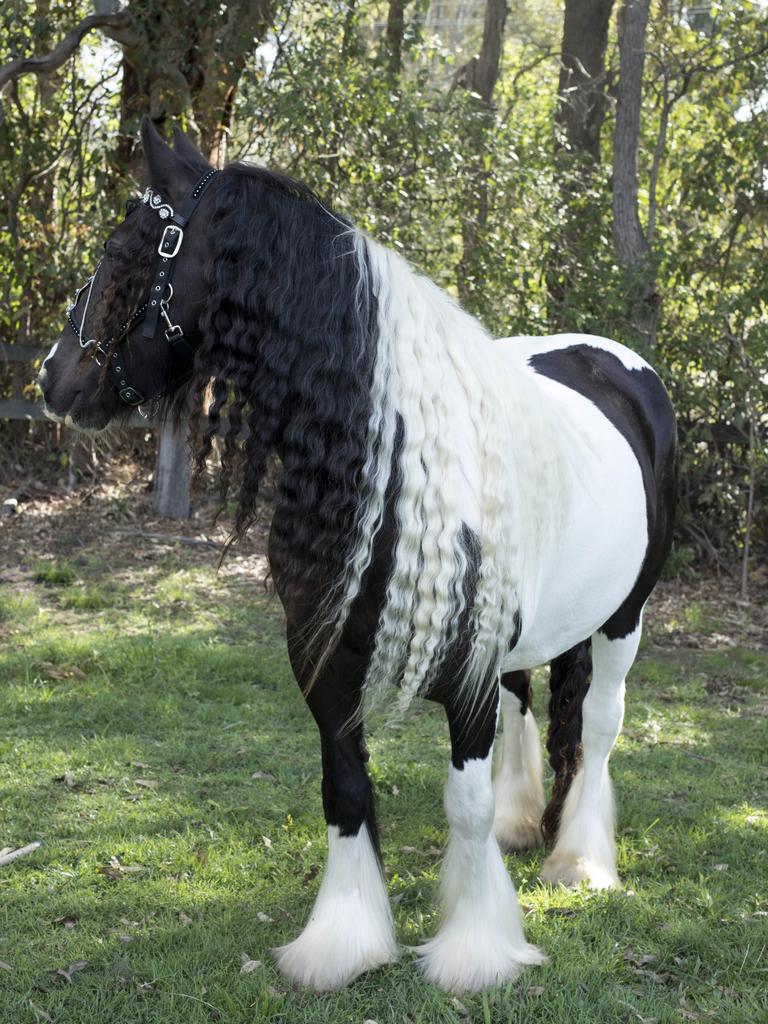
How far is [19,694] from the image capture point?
4973mm

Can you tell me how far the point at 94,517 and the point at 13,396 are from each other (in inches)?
54.3

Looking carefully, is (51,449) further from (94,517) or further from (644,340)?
(644,340)

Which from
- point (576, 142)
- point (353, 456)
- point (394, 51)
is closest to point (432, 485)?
point (353, 456)

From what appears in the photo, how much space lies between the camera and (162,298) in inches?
92.5

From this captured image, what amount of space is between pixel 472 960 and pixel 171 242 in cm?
202

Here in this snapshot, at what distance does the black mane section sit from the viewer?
2285 millimetres

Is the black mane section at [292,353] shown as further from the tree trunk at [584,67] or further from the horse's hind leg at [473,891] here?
the tree trunk at [584,67]

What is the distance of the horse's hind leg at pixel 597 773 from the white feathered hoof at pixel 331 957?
915 millimetres

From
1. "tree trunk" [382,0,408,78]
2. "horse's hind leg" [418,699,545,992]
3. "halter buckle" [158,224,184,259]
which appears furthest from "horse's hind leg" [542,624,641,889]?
"tree trunk" [382,0,408,78]

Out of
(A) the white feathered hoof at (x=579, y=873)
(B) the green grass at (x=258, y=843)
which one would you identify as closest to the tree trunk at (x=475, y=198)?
(B) the green grass at (x=258, y=843)

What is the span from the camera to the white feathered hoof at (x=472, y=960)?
2.79m

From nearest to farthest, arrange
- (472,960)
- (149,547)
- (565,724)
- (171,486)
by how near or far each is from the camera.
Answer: (472,960) → (565,724) → (149,547) → (171,486)

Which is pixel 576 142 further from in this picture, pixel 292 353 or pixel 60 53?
pixel 292 353

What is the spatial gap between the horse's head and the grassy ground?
1548 millimetres
